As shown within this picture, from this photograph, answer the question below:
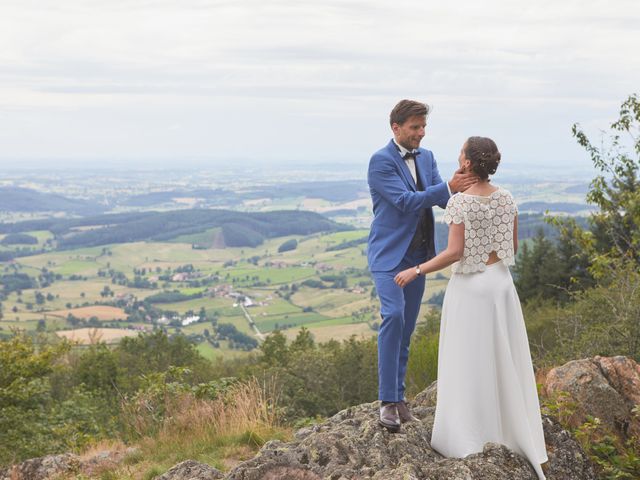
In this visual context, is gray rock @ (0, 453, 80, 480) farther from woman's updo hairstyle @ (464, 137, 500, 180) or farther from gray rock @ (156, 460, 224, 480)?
woman's updo hairstyle @ (464, 137, 500, 180)

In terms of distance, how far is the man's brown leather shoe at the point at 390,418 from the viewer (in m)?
5.01

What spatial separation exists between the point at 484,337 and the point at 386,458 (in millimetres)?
1062

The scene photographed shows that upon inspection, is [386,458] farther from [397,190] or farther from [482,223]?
[397,190]

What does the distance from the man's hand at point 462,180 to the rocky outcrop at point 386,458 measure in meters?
1.77

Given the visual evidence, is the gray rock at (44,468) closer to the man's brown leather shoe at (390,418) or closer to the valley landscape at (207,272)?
the man's brown leather shoe at (390,418)

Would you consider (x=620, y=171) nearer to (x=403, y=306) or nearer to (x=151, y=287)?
(x=403, y=306)

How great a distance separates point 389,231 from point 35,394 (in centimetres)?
1786

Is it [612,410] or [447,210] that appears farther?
[612,410]

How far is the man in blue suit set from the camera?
489 cm

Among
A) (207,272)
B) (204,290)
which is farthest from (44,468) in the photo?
(207,272)

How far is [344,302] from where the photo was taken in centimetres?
9331

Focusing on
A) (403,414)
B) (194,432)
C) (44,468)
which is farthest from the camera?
(194,432)

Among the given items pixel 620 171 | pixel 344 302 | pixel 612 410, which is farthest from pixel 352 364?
pixel 344 302

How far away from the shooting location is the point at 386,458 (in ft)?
15.3
